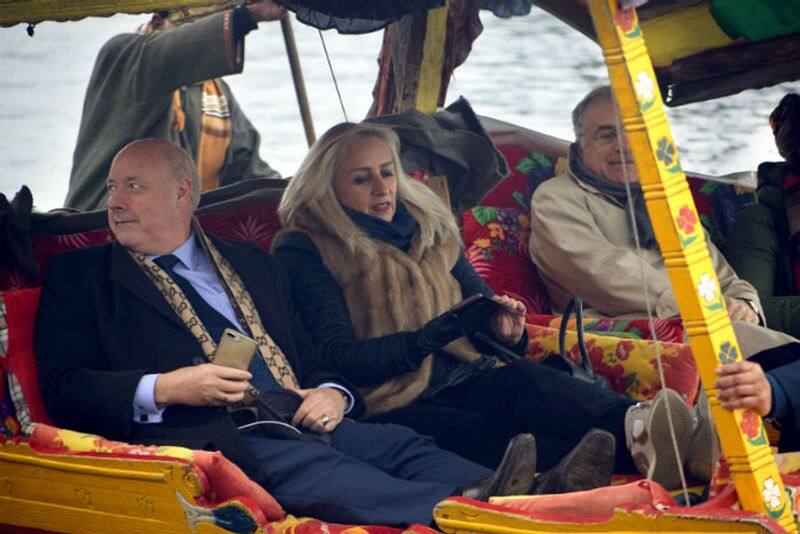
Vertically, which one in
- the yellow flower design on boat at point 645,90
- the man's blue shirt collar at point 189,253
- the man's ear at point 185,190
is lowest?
the man's blue shirt collar at point 189,253

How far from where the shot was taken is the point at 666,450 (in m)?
4.03

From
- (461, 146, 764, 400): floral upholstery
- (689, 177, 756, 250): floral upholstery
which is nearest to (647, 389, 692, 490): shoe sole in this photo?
(461, 146, 764, 400): floral upholstery

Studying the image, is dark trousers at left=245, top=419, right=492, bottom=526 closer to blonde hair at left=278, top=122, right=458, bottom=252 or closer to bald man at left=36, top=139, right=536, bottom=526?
bald man at left=36, top=139, right=536, bottom=526

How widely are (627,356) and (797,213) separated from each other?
3.38 ft

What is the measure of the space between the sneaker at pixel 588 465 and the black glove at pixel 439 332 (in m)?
0.76

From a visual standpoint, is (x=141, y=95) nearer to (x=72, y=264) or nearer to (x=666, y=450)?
(x=72, y=264)

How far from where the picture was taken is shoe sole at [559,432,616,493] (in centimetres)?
379

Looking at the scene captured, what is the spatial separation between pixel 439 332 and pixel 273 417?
56 centimetres

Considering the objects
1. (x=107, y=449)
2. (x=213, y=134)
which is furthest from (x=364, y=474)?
(x=213, y=134)

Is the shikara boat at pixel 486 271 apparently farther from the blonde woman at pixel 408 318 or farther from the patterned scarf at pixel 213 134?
the patterned scarf at pixel 213 134

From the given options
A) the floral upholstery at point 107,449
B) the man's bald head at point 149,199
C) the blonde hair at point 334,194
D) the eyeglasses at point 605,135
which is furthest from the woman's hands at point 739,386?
the eyeglasses at point 605,135

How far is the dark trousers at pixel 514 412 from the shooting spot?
443cm

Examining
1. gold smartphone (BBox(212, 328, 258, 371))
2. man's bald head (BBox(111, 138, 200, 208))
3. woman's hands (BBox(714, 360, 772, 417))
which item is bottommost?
gold smartphone (BBox(212, 328, 258, 371))

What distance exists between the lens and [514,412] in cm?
459
